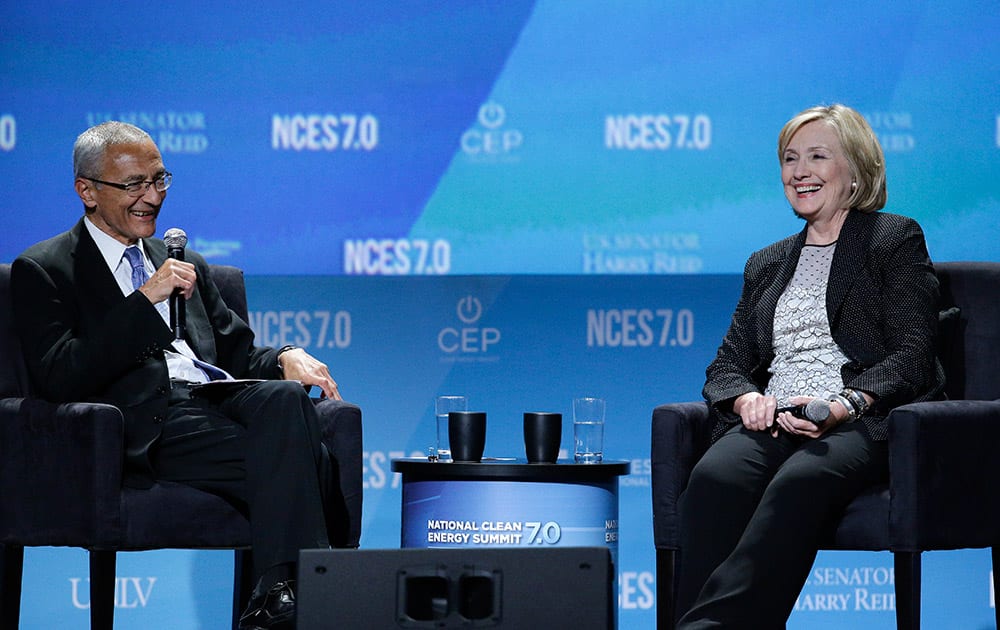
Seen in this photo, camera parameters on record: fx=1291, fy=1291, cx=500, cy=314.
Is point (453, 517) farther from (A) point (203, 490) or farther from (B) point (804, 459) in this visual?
(B) point (804, 459)

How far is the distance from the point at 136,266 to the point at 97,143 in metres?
0.31

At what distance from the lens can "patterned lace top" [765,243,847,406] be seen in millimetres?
2939

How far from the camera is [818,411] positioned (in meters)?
2.77

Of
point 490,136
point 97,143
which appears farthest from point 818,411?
point 97,143

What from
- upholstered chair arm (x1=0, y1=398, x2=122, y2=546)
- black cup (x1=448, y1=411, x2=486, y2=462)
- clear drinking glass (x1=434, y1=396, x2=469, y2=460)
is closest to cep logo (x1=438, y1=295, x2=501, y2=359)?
clear drinking glass (x1=434, y1=396, x2=469, y2=460)

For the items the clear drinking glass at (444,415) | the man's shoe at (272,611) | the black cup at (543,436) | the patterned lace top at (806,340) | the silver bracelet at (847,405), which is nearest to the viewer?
the man's shoe at (272,611)

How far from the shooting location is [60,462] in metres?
2.82

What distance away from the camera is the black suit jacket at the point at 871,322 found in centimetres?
284

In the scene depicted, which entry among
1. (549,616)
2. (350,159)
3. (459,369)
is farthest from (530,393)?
(549,616)

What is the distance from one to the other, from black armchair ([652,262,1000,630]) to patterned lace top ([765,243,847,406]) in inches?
8.6

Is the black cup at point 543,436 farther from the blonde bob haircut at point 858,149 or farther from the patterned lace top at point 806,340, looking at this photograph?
the blonde bob haircut at point 858,149

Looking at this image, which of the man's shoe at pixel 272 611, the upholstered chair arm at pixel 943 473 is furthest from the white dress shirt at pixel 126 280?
the upholstered chair arm at pixel 943 473

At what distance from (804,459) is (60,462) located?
1.60 meters

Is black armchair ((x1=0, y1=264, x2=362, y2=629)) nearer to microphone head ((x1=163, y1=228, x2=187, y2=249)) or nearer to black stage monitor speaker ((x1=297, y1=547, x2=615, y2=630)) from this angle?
microphone head ((x1=163, y1=228, x2=187, y2=249))
